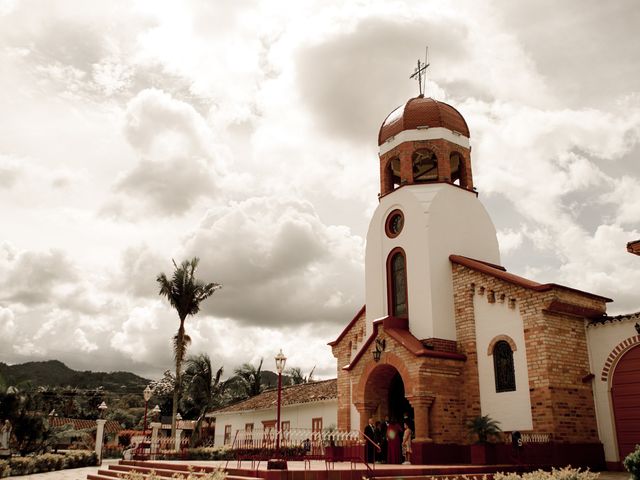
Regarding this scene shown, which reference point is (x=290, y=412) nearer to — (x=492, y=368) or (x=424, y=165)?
(x=492, y=368)

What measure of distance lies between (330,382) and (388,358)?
40.6 feet

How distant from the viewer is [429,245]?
20.2m

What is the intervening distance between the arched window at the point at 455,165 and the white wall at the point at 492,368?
6145 mm

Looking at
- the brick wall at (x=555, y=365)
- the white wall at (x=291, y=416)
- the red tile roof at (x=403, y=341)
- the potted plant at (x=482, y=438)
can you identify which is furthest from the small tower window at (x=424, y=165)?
the white wall at (x=291, y=416)

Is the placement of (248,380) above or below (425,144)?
below

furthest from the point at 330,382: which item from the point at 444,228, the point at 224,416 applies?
the point at 444,228

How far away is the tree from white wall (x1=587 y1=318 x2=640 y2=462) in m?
36.5

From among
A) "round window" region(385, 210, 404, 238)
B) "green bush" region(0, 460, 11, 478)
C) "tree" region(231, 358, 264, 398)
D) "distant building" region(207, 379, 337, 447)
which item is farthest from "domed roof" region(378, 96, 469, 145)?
"tree" region(231, 358, 264, 398)

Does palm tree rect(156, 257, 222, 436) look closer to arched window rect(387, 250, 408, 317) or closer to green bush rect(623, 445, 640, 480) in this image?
arched window rect(387, 250, 408, 317)

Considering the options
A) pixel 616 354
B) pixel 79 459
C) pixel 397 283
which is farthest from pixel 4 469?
pixel 616 354

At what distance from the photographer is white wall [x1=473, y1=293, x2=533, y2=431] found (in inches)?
670

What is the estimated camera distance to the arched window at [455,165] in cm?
2285

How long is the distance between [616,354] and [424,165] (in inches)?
420

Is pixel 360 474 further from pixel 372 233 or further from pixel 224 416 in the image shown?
pixel 224 416
